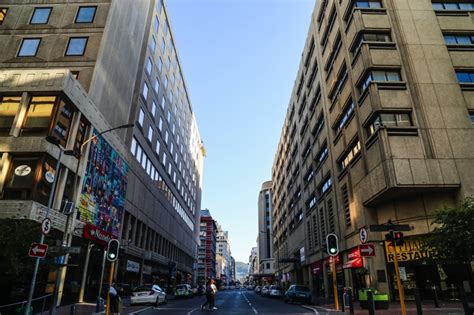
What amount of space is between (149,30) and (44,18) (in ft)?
51.8

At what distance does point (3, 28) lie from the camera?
30.2 m

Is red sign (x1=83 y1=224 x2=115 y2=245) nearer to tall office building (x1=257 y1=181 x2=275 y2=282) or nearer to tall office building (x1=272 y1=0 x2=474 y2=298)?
tall office building (x1=272 y1=0 x2=474 y2=298)

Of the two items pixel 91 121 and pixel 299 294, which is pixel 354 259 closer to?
pixel 299 294

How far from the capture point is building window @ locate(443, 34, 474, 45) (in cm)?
2925

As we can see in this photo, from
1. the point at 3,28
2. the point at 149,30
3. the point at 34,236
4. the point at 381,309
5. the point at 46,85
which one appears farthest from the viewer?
the point at 149,30

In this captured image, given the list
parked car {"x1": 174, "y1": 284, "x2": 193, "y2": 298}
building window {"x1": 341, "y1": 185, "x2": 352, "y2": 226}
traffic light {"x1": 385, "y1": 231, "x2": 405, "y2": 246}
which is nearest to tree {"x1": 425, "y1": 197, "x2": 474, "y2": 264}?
traffic light {"x1": 385, "y1": 231, "x2": 405, "y2": 246}

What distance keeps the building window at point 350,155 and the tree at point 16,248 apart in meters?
24.8

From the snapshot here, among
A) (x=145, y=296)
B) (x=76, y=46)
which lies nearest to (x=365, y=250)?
(x=145, y=296)

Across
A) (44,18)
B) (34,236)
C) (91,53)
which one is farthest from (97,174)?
(44,18)

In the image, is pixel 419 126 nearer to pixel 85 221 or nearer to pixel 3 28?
pixel 85 221

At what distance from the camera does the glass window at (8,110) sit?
876 inches

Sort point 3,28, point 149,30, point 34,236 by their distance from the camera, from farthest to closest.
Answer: point 149,30
point 3,28
point 34,236

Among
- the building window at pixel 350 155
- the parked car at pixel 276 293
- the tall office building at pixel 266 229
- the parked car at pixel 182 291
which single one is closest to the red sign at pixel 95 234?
the parked car at pixel 182 291

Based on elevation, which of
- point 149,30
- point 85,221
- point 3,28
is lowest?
point 85,221
